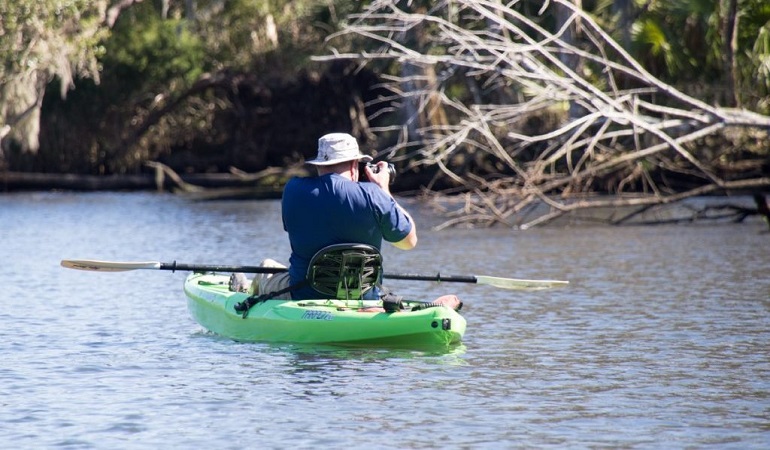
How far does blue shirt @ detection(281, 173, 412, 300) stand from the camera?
1005 cm

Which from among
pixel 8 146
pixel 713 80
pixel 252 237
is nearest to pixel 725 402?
pixel 252 237

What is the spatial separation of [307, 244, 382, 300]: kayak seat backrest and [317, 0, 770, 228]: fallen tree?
584 centimetres

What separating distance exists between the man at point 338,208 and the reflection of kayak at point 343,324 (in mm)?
460

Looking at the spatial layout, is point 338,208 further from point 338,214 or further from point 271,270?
point 271,270

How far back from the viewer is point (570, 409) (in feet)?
27.1

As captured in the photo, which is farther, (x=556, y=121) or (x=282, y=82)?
(x=282, y=82)

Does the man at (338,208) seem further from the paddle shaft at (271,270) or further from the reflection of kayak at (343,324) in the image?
the paddle shaft at (271,270)

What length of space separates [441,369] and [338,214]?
4.50 ft

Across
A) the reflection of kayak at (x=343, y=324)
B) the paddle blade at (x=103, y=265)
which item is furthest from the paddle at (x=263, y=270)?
the reflection of kayak at (x=343, y=324)

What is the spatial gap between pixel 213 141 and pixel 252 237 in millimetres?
20334

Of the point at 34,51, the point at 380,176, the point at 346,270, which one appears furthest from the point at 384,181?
the point at 34,51

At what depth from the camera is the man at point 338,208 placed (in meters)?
10.1

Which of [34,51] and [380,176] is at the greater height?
[34,51]

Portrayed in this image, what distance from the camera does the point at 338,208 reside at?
10.0m
